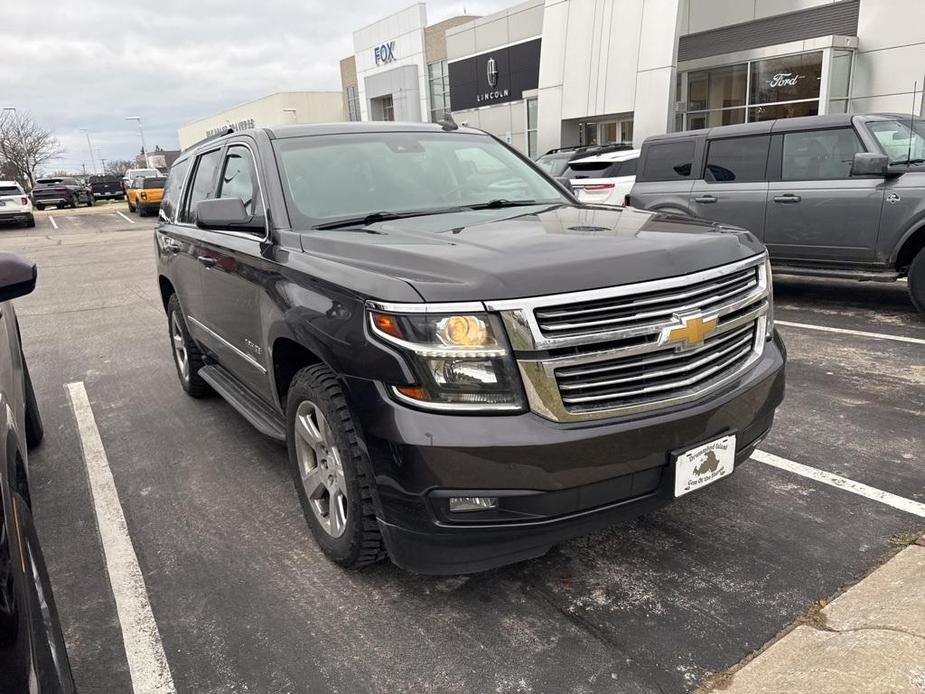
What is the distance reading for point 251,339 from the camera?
3844 millimetres

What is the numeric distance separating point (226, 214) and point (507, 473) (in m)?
2.05

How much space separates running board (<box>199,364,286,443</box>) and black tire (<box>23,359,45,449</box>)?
1.04 metres

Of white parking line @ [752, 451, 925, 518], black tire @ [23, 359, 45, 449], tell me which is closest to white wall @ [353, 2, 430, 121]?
black tire @ [23, 359, 45, 449]

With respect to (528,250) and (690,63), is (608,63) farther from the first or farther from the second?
(528,250)

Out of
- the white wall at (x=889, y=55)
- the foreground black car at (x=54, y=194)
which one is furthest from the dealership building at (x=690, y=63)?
the foreground black car at (x=54, y=194)

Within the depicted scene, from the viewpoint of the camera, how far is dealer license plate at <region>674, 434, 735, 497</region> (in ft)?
8.63

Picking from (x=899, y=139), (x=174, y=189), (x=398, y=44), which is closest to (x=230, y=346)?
(x=174, y=189)

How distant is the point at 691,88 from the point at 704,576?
22.3 meters

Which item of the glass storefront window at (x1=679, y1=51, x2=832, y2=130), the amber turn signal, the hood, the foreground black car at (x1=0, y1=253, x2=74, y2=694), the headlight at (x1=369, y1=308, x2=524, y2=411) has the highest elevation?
the glass storefront window at (x1=679, y1=51, x2=832, y2=130)

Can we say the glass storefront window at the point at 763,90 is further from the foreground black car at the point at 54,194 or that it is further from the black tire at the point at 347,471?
the foreground black car at the point at 54,194

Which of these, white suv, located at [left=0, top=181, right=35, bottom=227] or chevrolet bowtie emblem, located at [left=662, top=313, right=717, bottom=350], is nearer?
chevrolet bowtie emblem, located at [left=662, top=313, right=717, bottom=350]

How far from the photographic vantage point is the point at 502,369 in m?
2.44

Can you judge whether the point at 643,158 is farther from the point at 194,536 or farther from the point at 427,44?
the point at 427,44

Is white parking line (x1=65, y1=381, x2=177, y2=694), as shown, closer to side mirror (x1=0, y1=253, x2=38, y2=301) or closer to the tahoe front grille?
side mirror (x1=0, y1=253, x2=38, y2=301)
